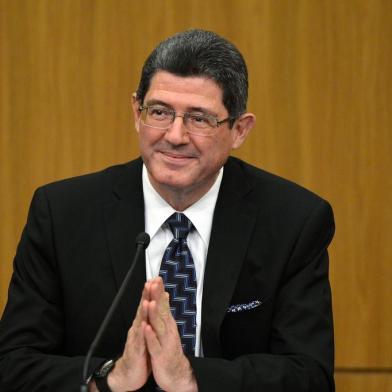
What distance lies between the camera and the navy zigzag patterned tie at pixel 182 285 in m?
2.21

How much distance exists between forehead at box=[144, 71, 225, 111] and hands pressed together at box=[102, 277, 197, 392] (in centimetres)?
44

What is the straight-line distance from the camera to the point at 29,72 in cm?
310

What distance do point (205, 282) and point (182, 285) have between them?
5cm

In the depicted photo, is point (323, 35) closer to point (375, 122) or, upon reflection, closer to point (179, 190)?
point (375, 122)

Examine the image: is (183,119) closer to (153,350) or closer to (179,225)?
(179,225)

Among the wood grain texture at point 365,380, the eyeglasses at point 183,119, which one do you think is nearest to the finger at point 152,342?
the eyeglasses at point 183,119

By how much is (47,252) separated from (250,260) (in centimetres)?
48

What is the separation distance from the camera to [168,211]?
7.57ft

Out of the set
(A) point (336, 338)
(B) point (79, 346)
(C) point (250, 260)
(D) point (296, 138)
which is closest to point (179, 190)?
(C) point (250, 260)

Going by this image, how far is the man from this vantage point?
2156 mm

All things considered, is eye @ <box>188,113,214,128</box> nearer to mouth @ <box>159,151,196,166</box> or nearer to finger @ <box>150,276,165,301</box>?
mouth @ <box>159,151,196,166</box>

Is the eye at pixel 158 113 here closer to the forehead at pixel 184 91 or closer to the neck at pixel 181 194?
the forehead at pixel 184 91

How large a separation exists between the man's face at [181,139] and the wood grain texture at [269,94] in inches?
33.6

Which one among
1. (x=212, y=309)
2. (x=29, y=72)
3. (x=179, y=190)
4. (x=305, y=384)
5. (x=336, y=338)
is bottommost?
(x=336, y=338)
